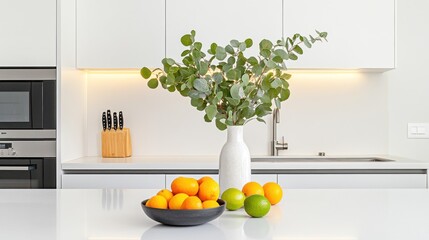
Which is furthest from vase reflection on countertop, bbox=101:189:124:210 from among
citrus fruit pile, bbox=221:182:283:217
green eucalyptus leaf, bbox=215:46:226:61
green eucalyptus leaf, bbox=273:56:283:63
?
green eucalyptus leaf, bbox=273:56:283:63

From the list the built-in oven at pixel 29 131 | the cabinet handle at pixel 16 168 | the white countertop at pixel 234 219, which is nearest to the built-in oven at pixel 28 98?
the built-in oven at pixel 29 131

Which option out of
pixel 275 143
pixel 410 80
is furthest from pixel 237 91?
pixel 410 80

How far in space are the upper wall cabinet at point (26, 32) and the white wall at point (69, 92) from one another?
0.22 ft

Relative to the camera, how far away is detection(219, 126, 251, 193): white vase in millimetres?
1602

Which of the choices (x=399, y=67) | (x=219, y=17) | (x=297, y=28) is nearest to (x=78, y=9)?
(x=219, y=17)

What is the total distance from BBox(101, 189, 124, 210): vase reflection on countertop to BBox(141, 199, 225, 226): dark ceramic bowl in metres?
0.35

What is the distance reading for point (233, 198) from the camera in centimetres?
147

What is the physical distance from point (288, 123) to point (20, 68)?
1.81m

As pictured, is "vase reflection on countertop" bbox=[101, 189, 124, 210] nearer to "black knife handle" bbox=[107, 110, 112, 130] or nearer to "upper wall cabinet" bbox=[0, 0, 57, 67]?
"upper wall cabinet" bbox=[0, 0, 57, 67]

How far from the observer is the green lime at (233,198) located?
1.47m

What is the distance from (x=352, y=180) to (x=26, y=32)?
6.79 feet

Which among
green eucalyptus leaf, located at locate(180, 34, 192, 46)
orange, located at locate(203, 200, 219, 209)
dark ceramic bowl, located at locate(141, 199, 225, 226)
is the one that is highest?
green eucalyptus leaf, located at locate(180, 34, 192, 46)

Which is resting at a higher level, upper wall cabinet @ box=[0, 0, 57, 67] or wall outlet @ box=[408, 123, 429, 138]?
upper wall cabinet @ box=[0, 0, 57, 67]

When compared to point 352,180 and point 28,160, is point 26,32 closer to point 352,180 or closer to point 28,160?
point 28,160
